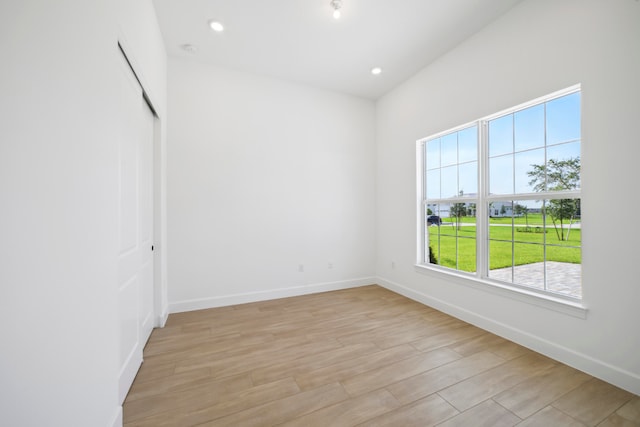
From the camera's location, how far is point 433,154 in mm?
3479

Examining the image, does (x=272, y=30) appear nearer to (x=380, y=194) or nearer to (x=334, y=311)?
(x=380, y=194)

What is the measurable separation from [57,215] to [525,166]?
334cm

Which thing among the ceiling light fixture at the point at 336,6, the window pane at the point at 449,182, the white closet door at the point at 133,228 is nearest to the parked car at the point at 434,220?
the window pane at the point at 449,182

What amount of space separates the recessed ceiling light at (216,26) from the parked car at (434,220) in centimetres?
339

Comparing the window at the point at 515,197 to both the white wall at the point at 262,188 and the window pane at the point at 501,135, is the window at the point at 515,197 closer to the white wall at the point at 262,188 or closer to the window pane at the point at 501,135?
the window pane at the point at 501,135

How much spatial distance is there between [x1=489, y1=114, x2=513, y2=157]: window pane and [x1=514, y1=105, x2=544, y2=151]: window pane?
0.05 m

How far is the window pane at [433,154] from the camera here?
134 inches

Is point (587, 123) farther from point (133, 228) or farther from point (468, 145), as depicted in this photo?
point (133, 228)

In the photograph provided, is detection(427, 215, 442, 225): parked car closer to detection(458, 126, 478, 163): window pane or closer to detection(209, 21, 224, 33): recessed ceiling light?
detection(458, 126, 478, 163): window pane

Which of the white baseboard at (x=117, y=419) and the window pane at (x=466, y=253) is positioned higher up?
the window pane at (x=466, y=253)

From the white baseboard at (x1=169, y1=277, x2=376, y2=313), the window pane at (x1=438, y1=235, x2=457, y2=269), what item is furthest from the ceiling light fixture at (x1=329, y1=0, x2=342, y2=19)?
the white baseboard at (x1=169, y1=277, x2=376, y2=313)

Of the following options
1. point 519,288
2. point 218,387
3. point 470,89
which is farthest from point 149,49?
point 519,288

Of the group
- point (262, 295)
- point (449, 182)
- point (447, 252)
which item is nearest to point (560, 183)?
point (449, 182)

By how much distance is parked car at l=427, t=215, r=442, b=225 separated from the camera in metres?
3.41
